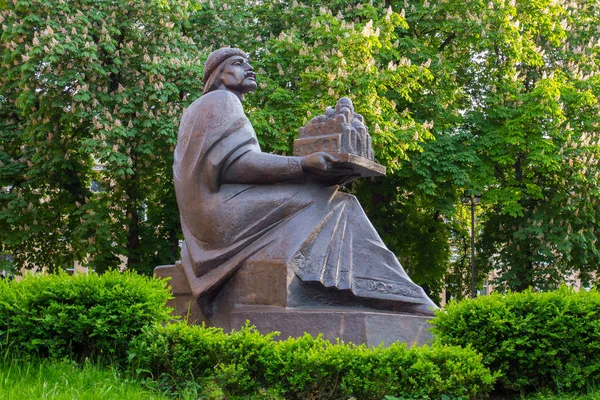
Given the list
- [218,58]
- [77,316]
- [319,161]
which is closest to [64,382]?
[77,316]

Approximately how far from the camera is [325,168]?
24.3 feet

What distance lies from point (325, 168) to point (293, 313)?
143 centimetres

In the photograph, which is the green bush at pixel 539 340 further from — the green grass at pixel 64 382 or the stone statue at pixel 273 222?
the green grass at pixel 64 382

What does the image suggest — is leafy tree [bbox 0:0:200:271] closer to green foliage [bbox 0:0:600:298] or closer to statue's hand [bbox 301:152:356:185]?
green foliage [bbox 0:0:600:298]

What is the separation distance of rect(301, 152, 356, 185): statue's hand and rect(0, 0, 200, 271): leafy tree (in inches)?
354

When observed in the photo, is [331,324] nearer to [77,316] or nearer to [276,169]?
[276,169]

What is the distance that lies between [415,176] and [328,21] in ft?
13.3

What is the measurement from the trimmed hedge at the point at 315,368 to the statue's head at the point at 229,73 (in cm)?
338

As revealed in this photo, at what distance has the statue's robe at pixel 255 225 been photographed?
745 centimetres

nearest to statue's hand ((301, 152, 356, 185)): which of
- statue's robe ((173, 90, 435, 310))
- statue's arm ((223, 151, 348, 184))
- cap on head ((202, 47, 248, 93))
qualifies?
statue's arm ((223, 151, 348, 184))

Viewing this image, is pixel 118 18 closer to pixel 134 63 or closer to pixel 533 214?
pixel 134 63

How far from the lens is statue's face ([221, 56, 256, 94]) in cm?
832

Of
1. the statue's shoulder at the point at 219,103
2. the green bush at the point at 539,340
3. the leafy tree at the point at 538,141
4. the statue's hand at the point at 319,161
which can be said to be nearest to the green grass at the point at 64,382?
the green bush at the point at 539,340

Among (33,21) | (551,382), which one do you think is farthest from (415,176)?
(551,382)
